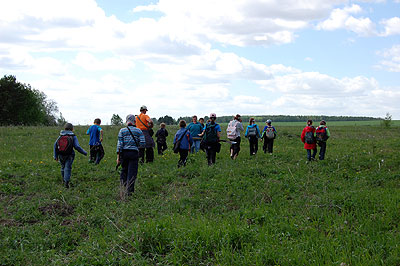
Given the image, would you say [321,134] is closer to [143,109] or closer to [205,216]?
[143,109]

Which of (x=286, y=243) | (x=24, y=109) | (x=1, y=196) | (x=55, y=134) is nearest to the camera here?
(x=286, y=243)

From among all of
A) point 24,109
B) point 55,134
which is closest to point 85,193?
point 55,134

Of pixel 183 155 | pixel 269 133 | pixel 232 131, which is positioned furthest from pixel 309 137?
pixel 183 155

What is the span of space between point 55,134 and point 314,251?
27.4 m

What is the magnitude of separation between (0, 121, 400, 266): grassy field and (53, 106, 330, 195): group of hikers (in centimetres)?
74

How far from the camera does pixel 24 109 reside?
5825 cm

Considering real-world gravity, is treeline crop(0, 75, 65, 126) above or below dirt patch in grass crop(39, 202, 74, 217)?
above

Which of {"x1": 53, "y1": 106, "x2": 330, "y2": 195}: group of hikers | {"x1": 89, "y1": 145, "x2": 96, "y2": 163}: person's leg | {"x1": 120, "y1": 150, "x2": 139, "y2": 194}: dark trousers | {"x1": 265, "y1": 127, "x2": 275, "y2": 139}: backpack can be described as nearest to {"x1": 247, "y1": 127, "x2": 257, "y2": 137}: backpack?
{"x1": 53, "y1": 106, "x2": 330, "y2": 195}: group of hikers

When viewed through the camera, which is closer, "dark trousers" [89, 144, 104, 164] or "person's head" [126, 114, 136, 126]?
"person's head" [126, 114, 136, 126]

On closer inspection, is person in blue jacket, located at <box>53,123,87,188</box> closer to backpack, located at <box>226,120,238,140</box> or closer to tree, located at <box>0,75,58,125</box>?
backpack, located at <box>226,120,238,140</box>

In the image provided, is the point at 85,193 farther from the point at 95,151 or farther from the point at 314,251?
the point at 314,251

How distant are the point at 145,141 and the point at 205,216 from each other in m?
6.18

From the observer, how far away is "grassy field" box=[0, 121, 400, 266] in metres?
5.51

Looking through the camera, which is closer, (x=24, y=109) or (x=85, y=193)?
(x=85, y=193)
